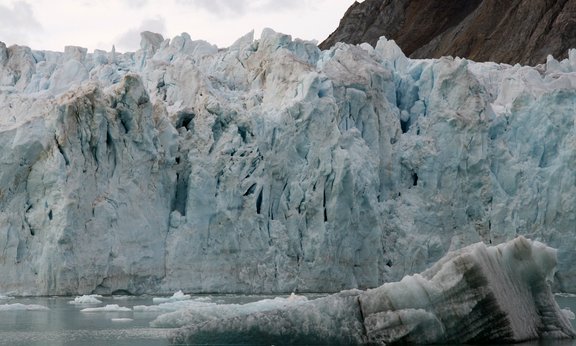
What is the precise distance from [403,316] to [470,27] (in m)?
43.2

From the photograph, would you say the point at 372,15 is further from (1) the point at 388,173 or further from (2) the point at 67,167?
(2) the point at 67,167

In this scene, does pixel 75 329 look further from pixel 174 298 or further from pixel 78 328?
pixel 174 298

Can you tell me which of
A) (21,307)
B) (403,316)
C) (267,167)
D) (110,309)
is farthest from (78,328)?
(267,167)

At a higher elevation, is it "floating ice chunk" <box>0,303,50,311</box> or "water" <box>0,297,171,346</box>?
"floating ice chunk" <box>0,303,50,311</box>

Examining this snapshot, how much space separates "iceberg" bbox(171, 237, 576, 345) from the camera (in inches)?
457

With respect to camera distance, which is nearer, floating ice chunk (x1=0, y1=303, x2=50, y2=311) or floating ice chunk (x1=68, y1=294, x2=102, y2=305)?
floating ice chunk (x1=0, y1=303, x2=50, y2=311)

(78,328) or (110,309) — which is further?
(110,309)

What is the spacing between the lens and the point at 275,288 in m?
22.5

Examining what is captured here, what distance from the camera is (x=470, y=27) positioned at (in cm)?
5312

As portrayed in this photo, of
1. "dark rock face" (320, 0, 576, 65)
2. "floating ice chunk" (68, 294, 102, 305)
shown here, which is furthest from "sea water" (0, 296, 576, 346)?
"dark rock face" (320, 0, 576, 65)

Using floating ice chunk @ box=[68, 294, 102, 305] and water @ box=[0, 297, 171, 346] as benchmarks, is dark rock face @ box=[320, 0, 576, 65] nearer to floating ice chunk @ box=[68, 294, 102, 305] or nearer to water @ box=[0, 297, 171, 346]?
floating ice chunk @ box=[68, 294, 102, 305]

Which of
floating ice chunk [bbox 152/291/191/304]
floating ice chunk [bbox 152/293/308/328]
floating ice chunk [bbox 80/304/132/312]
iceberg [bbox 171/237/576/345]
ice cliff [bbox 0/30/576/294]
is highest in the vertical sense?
ice cliff [bbox 0/30/576/294]

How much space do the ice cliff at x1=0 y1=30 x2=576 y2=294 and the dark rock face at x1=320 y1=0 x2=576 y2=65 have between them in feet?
68.1

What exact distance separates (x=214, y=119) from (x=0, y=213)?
501 centimetres
